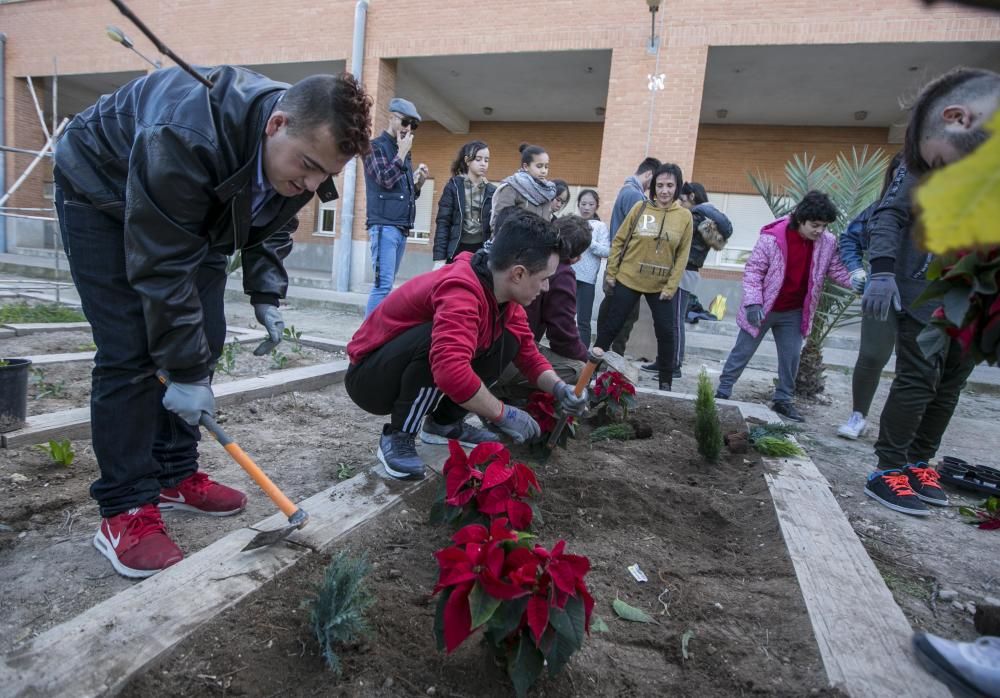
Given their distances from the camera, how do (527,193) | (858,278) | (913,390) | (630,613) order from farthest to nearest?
(527,193) < (858,278) < (913,390) < (630,613)

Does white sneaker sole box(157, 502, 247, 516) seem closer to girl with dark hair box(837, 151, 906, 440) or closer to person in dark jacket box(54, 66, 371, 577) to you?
person in dark jacket box(54, 66, 371, 577)

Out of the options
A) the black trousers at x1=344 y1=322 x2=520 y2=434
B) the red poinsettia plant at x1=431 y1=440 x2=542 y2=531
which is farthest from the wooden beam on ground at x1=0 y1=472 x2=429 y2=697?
the black trousers at x1=344 y1=322 x2=520 y2=434

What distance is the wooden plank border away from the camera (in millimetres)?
1329

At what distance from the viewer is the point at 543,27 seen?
9875 millimetres

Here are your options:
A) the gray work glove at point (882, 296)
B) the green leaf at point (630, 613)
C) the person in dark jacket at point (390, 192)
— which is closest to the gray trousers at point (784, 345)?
the gray work glove at point (882, 296)

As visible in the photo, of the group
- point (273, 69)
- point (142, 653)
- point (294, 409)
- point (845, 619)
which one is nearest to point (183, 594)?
point (142, 653)

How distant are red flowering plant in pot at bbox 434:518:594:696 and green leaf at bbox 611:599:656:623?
435mm

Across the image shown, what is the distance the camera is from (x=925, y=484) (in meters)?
2.86

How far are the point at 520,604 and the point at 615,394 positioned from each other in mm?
2080

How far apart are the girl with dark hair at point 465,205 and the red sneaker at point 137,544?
3711 mm

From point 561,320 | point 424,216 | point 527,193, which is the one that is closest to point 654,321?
point 527,193

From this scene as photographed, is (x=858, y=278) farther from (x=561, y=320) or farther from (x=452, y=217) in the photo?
(x=452, y=217)

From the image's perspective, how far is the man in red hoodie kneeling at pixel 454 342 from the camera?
2129 millimetres

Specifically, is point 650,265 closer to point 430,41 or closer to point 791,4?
point 791,4
